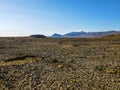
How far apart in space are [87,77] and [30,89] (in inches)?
228

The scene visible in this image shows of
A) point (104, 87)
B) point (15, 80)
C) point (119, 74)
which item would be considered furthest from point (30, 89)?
point (119, 74)

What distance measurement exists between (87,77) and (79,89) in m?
3.61

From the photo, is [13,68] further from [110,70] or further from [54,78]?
[110,70]

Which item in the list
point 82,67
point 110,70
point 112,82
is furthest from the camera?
point 82,67

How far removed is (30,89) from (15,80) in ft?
9.14

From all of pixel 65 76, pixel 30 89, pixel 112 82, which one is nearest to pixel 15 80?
pixel 30 89

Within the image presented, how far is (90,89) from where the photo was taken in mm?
15062

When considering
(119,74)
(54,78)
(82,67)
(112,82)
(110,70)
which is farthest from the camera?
(82,67)

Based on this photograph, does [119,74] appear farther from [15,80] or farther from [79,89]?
[15,80]

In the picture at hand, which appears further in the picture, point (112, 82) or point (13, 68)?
point (13, 68)

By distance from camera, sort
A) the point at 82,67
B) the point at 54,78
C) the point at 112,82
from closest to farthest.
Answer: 1. the point at 112,82
2. the point at 54,78
3. the point at 82,67

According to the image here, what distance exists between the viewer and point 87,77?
18516 millimetres

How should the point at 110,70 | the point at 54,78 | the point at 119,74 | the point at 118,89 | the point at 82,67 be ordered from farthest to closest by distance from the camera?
the point at 82,67 → the point at 110,70 → the point at 119,74 → the point at 54,78 → the point at 118,89

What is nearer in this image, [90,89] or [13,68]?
[90,89]
